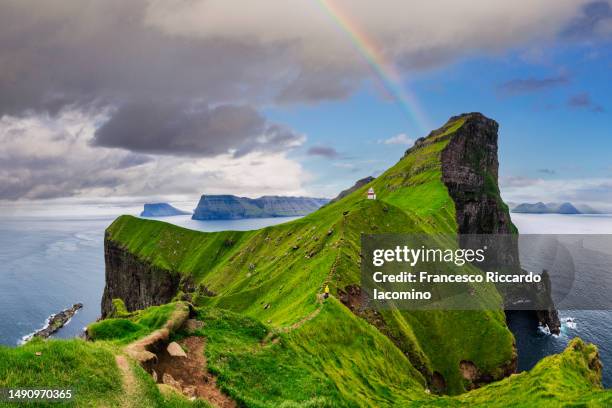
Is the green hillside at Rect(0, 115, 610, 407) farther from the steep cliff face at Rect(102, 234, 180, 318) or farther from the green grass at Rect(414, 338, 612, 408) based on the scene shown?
the steep cliff face at Rect(102, 234, 180, 318)

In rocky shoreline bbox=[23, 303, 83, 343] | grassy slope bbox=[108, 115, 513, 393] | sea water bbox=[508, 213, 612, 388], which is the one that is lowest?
rocky shoreline bbox=[23, 303, 83, 343]

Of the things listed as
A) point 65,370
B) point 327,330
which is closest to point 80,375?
point 65,370

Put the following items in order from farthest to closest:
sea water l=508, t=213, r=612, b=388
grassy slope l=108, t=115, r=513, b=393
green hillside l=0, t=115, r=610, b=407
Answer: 1. sea water l=508, t=213, r=612, b=388
2. grassy slope l=108, t=115, r=513, b=393
3. green hillside l=0, t=115, r=610, b=407

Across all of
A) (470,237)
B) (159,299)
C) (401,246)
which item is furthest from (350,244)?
(470,237)

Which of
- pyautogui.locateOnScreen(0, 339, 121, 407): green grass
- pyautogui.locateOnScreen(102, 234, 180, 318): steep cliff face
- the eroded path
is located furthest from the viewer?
pyautogui.locateOnScreen(102, 234, 180, 318): steep cliff face

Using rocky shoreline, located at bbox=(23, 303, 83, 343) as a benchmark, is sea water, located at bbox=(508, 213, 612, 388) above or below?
above

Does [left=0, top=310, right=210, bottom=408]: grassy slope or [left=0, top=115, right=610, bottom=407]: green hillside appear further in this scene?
[left=0, top=115, right=610, bottom=407]: green hillside

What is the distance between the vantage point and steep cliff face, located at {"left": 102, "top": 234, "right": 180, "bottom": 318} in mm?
Answer: 164375

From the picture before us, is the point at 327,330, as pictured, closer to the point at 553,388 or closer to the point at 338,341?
the point at 338,341

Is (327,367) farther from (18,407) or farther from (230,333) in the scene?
(18,407)

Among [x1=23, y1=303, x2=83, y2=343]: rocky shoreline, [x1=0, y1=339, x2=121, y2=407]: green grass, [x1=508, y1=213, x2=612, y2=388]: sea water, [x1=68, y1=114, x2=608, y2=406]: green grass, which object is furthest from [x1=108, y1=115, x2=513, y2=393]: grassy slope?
[x1=23, y1=303, x2=83, y2=343]: rocky shoreline

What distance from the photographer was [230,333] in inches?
1305

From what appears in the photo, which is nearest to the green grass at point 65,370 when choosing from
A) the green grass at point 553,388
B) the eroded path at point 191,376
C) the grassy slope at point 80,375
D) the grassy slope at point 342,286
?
the grassy slope at point 80,375

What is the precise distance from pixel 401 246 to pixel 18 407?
8624cm
